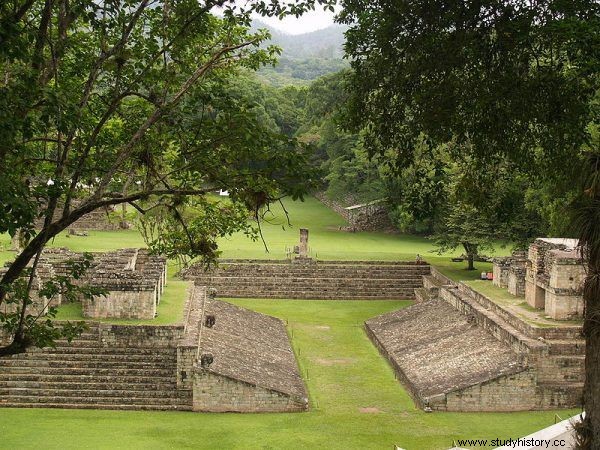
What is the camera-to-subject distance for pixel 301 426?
663 inches

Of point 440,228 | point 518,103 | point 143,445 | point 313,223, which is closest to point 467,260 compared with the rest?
point 440,228

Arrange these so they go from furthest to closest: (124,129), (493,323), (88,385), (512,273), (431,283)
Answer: (431,283)
(512,273)
(493,323)
(88,385)
(124,129)

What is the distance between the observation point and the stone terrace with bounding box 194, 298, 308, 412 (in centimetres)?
1759

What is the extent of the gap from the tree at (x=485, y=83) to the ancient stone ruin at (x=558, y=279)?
9453 mm

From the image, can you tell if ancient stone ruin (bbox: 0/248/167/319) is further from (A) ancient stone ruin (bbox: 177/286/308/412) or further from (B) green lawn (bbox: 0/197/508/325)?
(B) green lawn (bbox: 0/197/508/325)

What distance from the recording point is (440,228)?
114 ft

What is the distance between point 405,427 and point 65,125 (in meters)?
11.0

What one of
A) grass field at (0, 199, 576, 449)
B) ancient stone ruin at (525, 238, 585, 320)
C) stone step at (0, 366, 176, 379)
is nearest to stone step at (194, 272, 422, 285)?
grass field at (0, 199, 576, 449)

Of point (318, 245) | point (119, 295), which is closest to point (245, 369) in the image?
point (119, 295)

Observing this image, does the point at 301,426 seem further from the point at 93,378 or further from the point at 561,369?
the point at 561,369

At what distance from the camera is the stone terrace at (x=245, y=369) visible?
693 inches

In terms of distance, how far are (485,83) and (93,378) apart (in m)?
10.9

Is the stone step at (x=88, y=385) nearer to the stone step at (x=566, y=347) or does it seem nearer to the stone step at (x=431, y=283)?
the stone step at (x=566, y=347)

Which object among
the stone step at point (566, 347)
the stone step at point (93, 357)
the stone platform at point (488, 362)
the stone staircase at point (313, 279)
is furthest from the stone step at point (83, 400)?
the stone staircase at point (313, 279)
